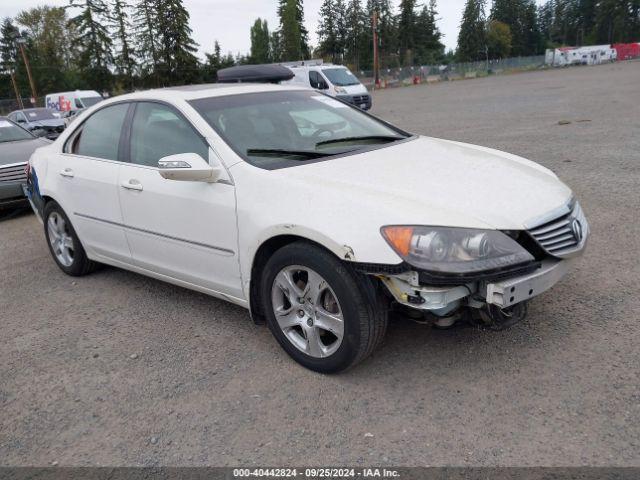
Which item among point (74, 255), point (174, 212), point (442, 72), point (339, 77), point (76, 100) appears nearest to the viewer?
point (174, 212)

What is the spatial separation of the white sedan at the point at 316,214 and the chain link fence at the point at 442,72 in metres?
51.0

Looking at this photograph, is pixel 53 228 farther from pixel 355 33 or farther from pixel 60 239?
pixel 355 33

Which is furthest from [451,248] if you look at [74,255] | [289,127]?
[74,255]

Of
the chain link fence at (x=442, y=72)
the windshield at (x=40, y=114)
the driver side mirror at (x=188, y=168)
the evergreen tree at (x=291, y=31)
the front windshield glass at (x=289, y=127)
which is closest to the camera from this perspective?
the driver side mirror at (x=188, y=168)

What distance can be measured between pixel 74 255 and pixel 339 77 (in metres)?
19.7

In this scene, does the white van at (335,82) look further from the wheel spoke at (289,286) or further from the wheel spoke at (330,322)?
the wheel spoke at (330,322)

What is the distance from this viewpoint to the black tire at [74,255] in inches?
195

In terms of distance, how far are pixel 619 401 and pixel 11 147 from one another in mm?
8717

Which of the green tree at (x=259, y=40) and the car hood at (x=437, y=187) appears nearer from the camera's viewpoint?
the car hood at (x=437, y=187)

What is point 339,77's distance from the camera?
23234 millimetres

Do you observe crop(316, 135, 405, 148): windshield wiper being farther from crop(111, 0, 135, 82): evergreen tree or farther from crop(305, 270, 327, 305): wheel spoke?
crop(111, 0, 135, 82): evergreen tree

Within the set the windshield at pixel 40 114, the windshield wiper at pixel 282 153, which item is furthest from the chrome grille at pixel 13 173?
the windshield at pixel 40 114

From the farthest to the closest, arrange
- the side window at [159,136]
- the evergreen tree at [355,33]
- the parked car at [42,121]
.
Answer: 1. the evergreen tree at [355,33]
2. the parked car at [42,121]
3. the side window at [159,136]

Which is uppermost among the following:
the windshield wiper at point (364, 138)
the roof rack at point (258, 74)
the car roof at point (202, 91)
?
the roof rack at point (258, 74)
